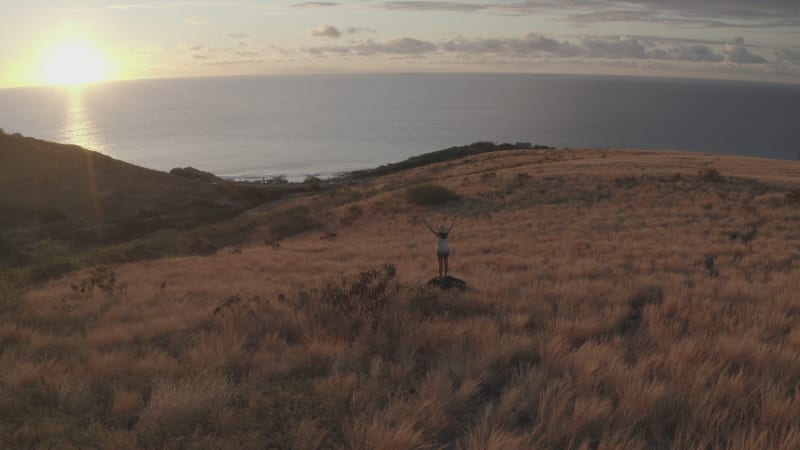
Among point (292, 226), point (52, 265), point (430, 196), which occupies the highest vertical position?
point (430, 196)

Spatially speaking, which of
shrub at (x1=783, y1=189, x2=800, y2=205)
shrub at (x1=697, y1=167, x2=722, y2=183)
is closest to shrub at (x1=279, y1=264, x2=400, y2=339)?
shrub at (x1=783, y1=189, x2=800, y2=205)

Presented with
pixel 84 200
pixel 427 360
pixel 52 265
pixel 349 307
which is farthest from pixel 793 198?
pixel 84 200

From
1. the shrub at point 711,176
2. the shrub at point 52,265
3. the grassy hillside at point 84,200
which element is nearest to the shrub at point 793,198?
the shrub at point 711,176

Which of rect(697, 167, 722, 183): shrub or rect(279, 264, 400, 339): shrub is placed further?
rect(697, 167, 722, 183): shrub

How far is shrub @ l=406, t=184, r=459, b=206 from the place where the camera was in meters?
27.5

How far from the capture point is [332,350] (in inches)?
191

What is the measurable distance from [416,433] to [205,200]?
1752 inches

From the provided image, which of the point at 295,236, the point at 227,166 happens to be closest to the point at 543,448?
the point at 295,236

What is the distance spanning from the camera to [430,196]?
27.6 m

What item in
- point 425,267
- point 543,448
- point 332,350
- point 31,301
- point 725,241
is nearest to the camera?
point 543,448

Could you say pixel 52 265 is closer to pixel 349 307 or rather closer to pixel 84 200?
pixel 349 307

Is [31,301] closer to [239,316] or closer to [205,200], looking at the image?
[239,316]

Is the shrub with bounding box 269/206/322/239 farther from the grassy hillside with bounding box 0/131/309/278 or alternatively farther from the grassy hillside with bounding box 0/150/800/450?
the grassy hillside with bounding box 0/150/800/450

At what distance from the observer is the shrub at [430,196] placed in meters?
27.5
